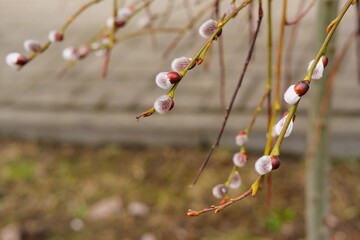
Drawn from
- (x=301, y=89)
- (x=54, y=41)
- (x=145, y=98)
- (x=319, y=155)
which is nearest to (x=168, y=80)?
(x=301, y=89)

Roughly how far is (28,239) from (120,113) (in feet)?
3.17

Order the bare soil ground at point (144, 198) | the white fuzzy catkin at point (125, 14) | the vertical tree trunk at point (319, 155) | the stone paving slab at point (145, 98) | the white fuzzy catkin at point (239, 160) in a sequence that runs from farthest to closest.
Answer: the stone paving slab at point (145, 98) → the bare soil ground at point (144, 198) → the vertical tree trunk at point (319, 155) → the white fuzzy catkin at point (125, 14) → the white fuzzy catkin at point (239, 160)

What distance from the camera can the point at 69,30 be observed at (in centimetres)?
453

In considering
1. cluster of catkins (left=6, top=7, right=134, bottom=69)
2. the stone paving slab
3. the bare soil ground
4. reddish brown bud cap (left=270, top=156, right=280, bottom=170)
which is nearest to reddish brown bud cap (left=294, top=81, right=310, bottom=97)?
reddish brown bud cap (left=270, top=156, right=280, bottom=170)

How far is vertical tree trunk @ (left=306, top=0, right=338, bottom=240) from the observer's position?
1502mm

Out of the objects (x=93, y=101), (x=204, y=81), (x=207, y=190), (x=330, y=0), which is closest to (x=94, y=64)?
(x=93, y=101)

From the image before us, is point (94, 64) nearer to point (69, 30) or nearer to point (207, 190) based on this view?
point (69, 30)

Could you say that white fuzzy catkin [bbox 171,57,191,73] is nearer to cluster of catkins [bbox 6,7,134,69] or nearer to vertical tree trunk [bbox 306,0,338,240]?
cluster of catkins [bbox 6,7,134,69]

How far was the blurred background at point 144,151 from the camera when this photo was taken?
2.42m

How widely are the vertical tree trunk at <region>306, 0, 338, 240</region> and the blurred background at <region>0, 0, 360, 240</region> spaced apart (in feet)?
1.05

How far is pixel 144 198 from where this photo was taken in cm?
258

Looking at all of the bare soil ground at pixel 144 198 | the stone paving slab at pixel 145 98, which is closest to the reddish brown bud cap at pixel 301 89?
the bare soil ground at pixel 144 198

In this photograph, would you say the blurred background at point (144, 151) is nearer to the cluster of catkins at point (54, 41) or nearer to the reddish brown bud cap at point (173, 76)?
the cluster of catkins at point (54, 41)

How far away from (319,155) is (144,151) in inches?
55.4
